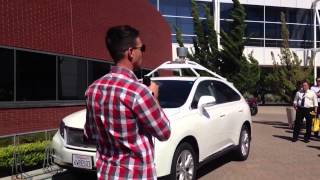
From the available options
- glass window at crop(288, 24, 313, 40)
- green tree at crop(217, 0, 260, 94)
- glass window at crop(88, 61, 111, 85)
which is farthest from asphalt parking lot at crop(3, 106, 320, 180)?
glass window at crop(288, 24, 313, 40)

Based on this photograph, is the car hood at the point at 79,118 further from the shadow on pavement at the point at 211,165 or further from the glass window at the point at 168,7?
the glass window at the point at 168,7

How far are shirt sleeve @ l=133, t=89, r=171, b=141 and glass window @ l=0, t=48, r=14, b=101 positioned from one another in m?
8.64

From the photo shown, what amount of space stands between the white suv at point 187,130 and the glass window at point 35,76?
407 centimetres

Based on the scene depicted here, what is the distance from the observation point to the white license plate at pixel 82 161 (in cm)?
602

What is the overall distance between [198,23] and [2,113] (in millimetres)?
18893

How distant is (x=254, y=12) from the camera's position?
131 feet

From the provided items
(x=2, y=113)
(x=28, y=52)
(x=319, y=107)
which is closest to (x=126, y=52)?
(x=2, y=113)

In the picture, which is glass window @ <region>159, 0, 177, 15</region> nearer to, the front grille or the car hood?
the car hood

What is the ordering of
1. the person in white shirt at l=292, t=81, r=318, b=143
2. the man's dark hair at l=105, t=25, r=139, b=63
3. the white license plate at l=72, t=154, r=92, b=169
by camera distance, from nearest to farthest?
the man's dark hair at l=105, t=25, r=139, b=63 → the white license plate at l=72, t=154, r=92, b=169 → the person in white shirt at l=292, t=81, r=318, b=143

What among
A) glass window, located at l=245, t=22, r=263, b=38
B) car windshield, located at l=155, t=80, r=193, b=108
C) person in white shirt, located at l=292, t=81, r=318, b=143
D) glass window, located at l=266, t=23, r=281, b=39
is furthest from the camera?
glass window, located at l=266, t=23, r=281, b=39

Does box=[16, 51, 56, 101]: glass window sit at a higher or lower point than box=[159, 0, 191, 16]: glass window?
lower

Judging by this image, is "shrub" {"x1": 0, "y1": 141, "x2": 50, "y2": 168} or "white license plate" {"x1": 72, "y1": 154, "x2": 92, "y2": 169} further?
"shrub" {"x1": 0, "y1": 141, "x2": 50, "y2": 168}

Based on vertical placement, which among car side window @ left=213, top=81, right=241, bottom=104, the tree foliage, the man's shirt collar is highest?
the tree foliage

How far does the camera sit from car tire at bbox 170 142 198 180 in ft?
20.5
